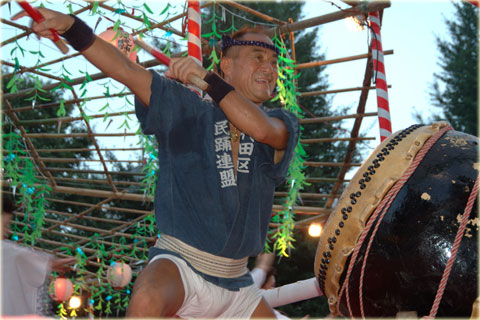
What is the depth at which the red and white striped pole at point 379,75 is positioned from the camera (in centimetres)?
422

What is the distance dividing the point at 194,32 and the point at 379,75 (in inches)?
71.3

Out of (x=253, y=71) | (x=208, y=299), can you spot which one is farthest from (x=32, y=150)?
(x=208, y=299)

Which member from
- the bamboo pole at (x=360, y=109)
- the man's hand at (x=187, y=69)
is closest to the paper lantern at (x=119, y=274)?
the bamboo pole at (x=360, y=109)

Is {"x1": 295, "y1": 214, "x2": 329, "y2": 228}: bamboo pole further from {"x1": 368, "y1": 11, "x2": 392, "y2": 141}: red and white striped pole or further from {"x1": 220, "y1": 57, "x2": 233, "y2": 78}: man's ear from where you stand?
{"x1": 220, "y1": 57, "x2": 233, "y2": 78}: man's ear

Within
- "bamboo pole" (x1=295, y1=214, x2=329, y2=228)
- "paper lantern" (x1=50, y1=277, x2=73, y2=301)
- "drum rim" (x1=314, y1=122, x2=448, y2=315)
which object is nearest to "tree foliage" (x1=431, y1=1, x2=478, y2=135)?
"bamboo pole" (x1=295, y1=214, x2=329, y2=228)

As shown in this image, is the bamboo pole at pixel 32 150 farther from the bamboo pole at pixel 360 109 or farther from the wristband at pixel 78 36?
the wristband at pixel 78 36

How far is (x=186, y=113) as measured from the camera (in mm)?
2076

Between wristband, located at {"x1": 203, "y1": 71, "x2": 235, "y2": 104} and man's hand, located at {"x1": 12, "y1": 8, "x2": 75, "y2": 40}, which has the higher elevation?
man's hand, located at {"x1": 12, "y1": 8, "x2": 75, "y2": 40}

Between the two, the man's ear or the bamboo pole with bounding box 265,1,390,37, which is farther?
the bamboo pole with bounding box 265,1,390,37

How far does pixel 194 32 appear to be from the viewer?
11.1ft

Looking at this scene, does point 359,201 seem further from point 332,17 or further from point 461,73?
point 461,73

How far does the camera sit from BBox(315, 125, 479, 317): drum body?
154 cm

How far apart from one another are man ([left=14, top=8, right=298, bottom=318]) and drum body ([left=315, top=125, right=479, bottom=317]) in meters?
0.38

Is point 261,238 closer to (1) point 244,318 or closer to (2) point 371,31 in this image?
(1) point 244,318
